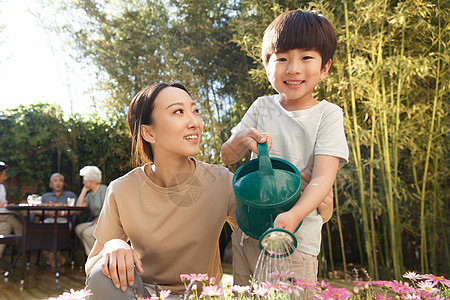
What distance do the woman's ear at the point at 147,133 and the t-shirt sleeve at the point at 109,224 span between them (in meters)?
0.21

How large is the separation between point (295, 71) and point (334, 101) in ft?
10.3

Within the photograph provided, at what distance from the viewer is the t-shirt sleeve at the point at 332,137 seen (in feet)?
3.59

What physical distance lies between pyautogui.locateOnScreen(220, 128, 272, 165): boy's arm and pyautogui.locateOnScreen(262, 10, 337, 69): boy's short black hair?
0.28m

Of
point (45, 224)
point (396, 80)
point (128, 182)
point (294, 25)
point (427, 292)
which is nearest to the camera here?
point (427, 292)

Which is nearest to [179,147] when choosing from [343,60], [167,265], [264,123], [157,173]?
[157,173]

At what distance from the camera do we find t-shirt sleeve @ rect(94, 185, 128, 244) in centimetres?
131

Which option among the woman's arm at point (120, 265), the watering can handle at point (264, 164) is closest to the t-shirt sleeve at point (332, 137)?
the watering can handle at point (264, 164)

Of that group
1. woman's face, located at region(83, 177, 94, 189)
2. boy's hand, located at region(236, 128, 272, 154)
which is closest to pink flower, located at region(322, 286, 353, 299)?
boy's hand, located at region(236, 128, 272, 154)

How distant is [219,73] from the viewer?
5352 millimetres

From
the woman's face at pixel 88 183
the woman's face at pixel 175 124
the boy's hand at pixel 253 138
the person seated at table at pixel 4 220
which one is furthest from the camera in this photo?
the woman's face at pixel 88 183

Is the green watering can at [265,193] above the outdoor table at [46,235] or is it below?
above

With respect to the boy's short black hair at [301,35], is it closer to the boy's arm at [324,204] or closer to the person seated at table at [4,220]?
the boy's arm at [324,204]

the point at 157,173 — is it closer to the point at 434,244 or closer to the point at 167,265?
the point at 167,265

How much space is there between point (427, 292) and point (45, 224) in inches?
193
